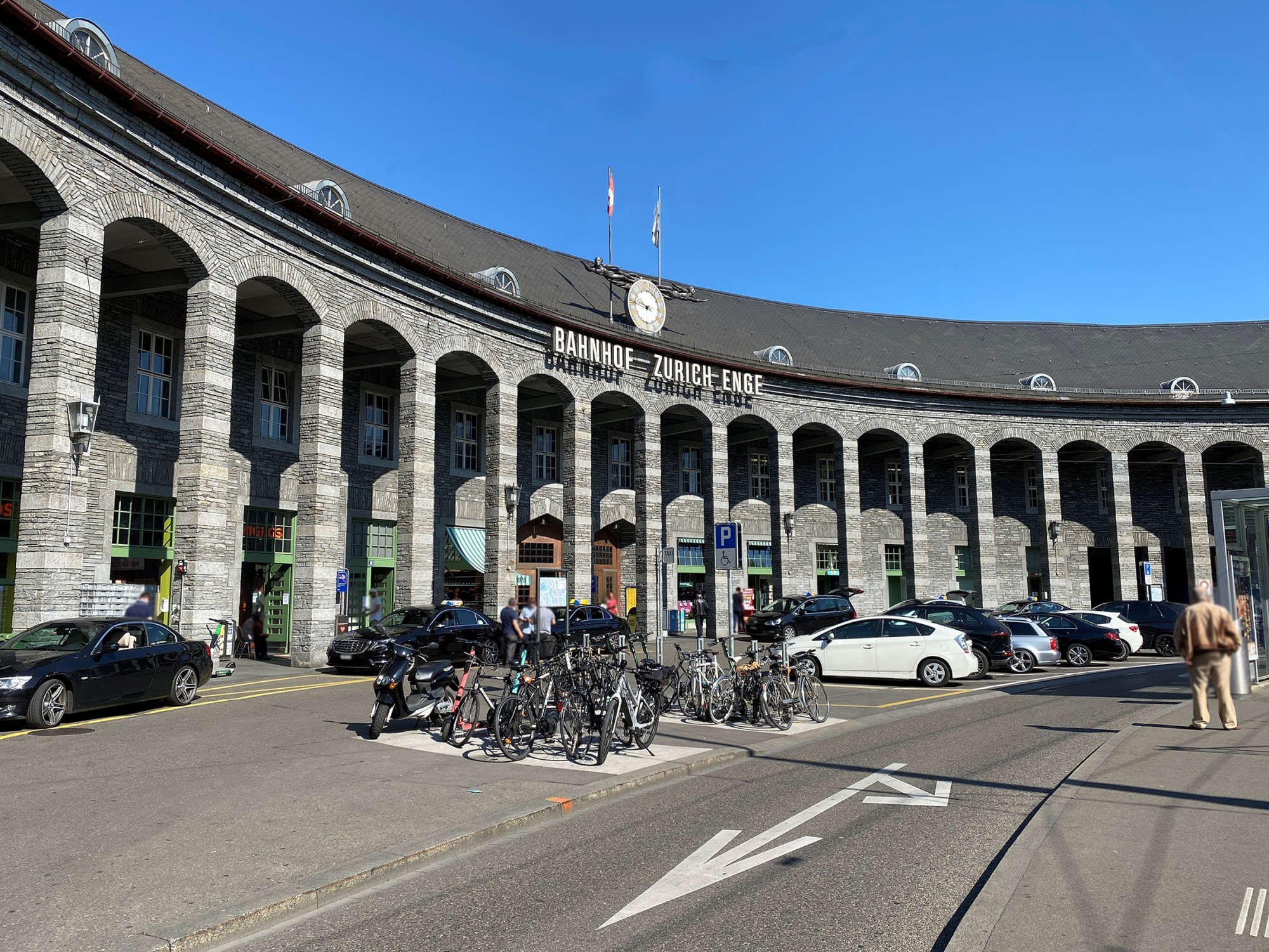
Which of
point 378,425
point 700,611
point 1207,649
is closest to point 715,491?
point 700,611

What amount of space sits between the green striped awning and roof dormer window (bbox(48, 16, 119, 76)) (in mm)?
16691

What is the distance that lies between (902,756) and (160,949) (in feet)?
26.0

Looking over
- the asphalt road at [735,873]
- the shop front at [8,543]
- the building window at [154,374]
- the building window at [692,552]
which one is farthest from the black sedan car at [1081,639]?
the shop front at [8,543]

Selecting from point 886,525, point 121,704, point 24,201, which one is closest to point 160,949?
point 121,704

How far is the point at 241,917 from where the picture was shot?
522cm

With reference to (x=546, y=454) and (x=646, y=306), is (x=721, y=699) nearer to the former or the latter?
(x=546, y=454)

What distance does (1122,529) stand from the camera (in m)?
43.9

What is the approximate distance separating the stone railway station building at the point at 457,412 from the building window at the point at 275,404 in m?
0.11

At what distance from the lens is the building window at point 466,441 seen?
105 ft

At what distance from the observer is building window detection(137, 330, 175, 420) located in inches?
897

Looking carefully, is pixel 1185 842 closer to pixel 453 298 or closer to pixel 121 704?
pixel 121 704

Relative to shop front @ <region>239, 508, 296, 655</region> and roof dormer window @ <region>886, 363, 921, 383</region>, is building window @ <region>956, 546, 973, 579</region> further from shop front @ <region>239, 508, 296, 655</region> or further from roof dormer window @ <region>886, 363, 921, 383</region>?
shop front @ <region>239, 508, 296, 655</region>

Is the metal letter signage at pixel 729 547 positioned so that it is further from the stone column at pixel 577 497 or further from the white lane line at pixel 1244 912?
the stone column at pixel 577 497

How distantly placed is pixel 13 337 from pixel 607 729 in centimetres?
1762
